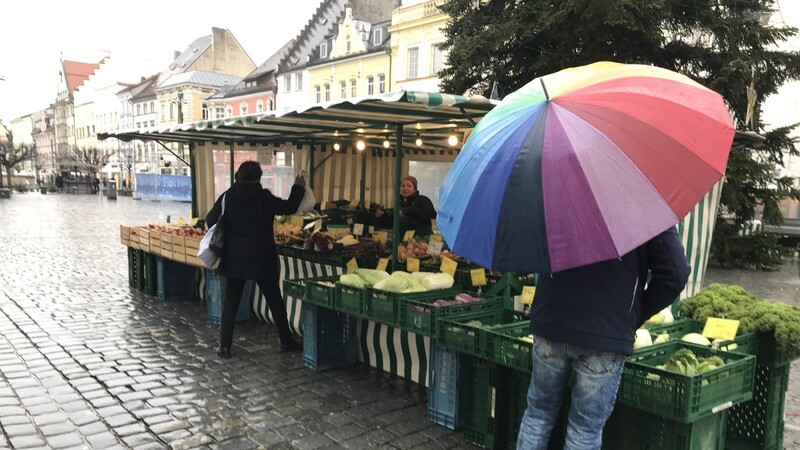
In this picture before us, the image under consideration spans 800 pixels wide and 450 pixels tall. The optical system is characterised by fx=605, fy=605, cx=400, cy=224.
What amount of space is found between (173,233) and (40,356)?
9.15ft

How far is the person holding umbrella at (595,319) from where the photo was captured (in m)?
2.56

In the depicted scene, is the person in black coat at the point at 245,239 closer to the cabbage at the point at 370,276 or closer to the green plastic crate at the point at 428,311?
the cabbage at the point at 370,276

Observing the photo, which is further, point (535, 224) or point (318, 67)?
point (318, 67)

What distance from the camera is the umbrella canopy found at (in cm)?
222

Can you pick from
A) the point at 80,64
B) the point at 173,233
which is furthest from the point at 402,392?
the point at 80,64

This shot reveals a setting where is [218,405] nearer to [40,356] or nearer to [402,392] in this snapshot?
[402,392]

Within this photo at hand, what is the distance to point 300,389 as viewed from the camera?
16.6 feet

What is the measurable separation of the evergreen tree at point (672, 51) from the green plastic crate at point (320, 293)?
827 centimetres

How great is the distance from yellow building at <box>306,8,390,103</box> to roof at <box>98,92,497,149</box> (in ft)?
91.4

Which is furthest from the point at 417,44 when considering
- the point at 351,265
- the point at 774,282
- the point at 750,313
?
the point at 750,313

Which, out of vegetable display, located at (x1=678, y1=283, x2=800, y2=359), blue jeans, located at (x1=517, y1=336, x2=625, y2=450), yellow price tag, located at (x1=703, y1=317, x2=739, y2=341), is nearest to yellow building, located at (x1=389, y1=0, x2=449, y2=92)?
vegetable display, located at (x1=678, y1=283, x2=800, y2=359)

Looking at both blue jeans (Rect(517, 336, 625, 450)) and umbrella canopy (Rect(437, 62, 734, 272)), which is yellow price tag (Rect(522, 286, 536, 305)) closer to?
blue jeans (Rect(517, 336, 625, 450))

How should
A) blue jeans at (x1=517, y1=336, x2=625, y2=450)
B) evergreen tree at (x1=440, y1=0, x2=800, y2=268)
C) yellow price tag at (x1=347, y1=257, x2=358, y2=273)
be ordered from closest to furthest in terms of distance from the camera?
blue jeans at (x1=517, y1=336, x2=625, y2=450) → yellow price tag at (x1=347, y1=257, x2=358, y2=273) → evergreen tree at (x1=440, y1=0, x2=800, y2=268)

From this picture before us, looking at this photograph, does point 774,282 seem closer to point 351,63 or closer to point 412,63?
point 412,63
